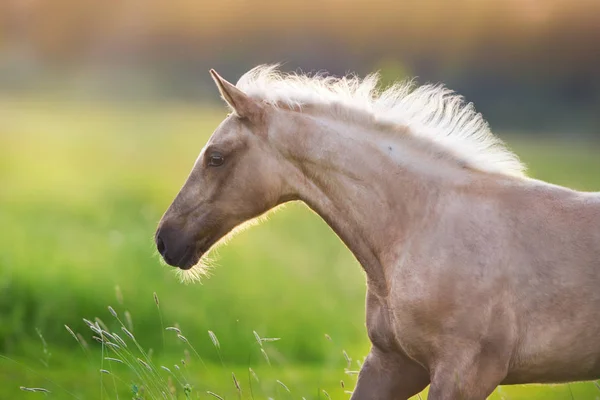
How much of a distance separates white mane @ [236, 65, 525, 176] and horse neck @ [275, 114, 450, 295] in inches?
6.1

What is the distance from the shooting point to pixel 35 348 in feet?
30.0

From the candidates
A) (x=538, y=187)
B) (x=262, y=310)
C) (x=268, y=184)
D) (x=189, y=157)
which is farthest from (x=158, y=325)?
(x=189, y=157)

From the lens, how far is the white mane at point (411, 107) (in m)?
4.54

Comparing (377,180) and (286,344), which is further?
(286,344)

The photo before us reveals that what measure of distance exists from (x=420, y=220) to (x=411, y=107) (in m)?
0.72

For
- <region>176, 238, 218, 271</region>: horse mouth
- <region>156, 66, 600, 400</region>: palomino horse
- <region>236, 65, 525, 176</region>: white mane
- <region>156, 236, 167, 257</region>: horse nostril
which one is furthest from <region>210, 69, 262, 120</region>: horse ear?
<region>156, 236, 167, 257</region>: horse nostril

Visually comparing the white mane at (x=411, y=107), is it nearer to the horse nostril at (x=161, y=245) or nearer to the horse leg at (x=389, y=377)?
the horse nostril at (x=161, y=245)

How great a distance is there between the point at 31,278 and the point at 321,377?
433cm

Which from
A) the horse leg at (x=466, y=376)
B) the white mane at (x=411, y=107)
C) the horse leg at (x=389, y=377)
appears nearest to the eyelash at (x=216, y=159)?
the white mane at (x=411, y=107)

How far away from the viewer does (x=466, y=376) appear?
3990 mm

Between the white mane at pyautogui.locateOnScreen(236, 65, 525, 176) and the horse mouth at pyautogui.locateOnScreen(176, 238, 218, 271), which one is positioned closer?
the white mane at pyautogui.locateOnScreen(236, 65, 525, 176)

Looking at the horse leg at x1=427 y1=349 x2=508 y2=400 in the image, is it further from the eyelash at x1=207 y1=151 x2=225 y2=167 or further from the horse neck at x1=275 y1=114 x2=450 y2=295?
the eyelash at x1=207 y1=151 x2=225 y2=167

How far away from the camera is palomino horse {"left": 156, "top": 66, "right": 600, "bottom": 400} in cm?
407

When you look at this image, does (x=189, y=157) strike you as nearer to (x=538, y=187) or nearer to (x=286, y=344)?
(x=286, y=344)
